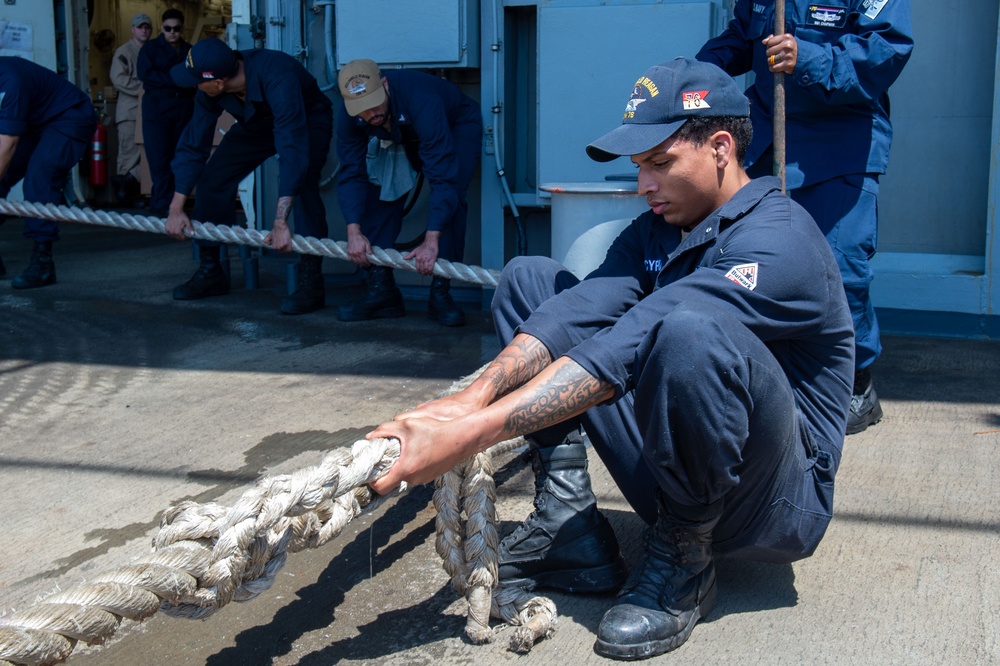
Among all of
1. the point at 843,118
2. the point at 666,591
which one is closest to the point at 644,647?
the point at 666,591

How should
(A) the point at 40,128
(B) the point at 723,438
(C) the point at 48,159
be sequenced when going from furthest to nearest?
(A) the point at 40,128 → (C) the point at 48,159 → (B) the point at 723,438

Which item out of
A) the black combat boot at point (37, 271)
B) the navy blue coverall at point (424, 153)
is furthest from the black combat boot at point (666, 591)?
the black combat boot at point (37, 271)

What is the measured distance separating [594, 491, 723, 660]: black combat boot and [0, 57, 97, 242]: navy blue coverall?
5.04 m

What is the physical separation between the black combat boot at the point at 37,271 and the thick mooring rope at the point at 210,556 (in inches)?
190

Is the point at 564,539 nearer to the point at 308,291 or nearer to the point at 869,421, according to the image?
the point at 869,421

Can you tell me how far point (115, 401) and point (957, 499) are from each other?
2814 millimetres

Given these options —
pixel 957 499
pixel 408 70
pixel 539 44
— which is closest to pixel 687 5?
pixel 539 44

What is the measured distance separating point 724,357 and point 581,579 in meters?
0.72

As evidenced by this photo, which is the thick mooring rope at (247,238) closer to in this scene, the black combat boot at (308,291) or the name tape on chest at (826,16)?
the black combat boot at (308,291)

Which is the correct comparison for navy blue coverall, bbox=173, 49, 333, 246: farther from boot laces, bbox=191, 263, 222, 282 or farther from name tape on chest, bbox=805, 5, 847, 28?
name tape on chest, bbox=805, 5, 847, 28

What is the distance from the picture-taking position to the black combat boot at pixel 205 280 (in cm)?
570

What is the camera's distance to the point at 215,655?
2098mm

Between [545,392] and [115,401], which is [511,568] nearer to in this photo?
[545,392]

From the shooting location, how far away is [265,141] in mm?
5656
